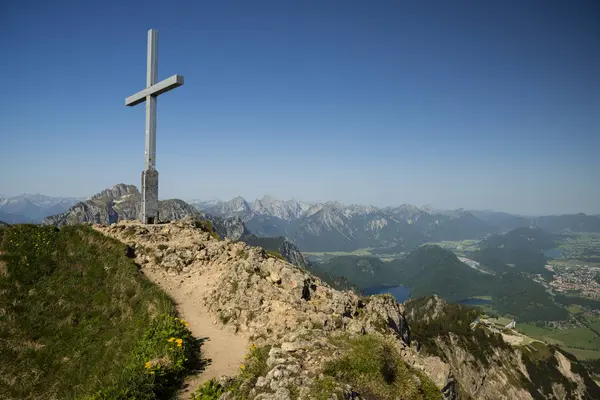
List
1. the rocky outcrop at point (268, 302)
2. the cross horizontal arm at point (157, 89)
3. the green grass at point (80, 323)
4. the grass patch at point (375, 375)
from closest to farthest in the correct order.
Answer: the grass patch at point (375, 375)
the rocky outcrop at point (268, 302)
the green grass at point (80, 323)
the cross horizontal arm at point (157, 89)

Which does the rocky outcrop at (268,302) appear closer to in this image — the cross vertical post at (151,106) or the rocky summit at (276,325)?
the rocky summit at (276,325)

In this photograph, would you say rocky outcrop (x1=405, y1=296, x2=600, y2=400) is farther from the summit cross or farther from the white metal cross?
the white metal cross

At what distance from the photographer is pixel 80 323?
1623cm

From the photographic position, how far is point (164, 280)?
20266 mm

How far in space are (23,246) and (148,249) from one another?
6.84m

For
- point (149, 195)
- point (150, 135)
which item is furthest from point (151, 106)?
point (149, 195)

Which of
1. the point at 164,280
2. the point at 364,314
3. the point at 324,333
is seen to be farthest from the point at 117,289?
the point at 364,314

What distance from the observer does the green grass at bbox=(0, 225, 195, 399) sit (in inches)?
461

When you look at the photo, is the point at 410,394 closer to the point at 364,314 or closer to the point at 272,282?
the point at 364,314

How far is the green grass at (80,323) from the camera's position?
38.4ft

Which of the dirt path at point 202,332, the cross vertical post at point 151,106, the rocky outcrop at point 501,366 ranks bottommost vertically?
the rocky outcrop at point 501,366

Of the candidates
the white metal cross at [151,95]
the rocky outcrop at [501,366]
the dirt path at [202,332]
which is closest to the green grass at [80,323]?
the dirt path at [202,332]

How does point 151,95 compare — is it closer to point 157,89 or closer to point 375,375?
point 157,89

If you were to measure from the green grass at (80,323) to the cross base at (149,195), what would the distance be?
4139 mm
